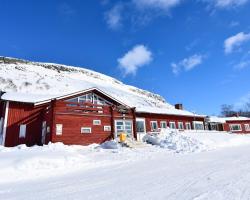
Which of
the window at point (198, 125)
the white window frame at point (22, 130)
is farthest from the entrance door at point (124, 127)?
the window at point (198, 125)

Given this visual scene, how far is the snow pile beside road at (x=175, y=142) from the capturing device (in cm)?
1960

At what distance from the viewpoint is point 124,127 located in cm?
2536

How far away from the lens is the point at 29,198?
6.58 metres

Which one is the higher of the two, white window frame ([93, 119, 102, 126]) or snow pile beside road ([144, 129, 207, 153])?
white window frame ([93, 119, 102, 126])

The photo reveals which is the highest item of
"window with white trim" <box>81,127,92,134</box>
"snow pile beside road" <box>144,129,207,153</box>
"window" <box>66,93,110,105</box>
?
"window" <box>66,93,110,105</box>

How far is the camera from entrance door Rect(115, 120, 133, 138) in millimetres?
24919

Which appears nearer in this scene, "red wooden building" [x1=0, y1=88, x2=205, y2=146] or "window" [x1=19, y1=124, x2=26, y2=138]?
"red wooden building" [x1=0, y1=88, x2=205, y2=146]

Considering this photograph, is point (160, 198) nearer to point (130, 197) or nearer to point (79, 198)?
point (130, 197)

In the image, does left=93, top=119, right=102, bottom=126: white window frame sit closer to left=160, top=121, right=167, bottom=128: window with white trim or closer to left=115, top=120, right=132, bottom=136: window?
left=115, top=120, right=132, bottom=136: window

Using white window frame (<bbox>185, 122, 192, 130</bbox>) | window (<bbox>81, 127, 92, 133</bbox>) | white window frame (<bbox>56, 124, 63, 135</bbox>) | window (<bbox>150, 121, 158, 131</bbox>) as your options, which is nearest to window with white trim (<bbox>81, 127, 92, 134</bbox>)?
window (<bbox>81, 127, 92, 133</bbox>)

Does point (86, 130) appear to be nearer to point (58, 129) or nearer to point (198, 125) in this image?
point (58, 129)

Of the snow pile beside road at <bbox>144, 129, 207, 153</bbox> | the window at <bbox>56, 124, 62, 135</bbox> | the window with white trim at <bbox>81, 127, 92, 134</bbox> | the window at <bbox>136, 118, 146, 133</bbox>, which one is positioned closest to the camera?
the snow pile beside road at <bbox>144, 129, 207, 153</bbox>

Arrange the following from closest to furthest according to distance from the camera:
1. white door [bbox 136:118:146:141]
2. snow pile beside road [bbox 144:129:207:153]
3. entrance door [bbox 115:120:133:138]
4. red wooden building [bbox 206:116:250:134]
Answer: snow pile beside road [bbox 144:129:207:153] < entrance door [bbox 115:120:133:138] < white door [bbox 136:118:146:141] < red wooden building [bbox 206:116:250:134]

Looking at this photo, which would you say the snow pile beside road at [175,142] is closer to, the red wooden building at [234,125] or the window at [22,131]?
the window at [22,131]
